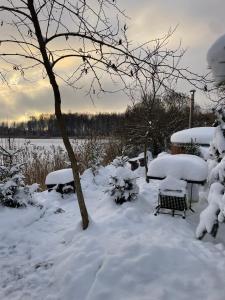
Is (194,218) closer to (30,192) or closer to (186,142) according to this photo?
(186,142)

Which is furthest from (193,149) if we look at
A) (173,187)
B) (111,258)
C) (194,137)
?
(111,258)

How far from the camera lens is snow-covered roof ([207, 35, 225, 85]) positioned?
10.7 ft

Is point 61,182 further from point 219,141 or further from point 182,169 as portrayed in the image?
point 219,141

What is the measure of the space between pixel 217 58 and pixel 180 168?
11.7 feet

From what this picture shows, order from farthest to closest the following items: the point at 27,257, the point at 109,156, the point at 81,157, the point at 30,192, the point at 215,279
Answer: the point at 109,156
the point at 81,157
the point at 30,192
the point at 27,257
the point at 215,279

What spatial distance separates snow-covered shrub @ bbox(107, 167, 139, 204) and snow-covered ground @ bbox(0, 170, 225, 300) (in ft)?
0.87

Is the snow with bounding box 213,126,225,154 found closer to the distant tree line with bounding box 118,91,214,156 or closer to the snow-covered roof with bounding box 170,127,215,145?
the snow-covered roof with bounding box 170,127,215,145

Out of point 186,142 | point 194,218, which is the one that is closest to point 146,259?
point 194,218

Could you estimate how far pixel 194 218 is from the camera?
6.38 m

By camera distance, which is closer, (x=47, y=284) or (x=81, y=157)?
(x=47, y=284)

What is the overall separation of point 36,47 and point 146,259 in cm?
336

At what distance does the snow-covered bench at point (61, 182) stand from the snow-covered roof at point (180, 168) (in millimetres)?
3229

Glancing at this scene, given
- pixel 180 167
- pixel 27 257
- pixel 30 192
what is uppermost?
pixel 180 167

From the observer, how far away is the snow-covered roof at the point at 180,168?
648 cm
